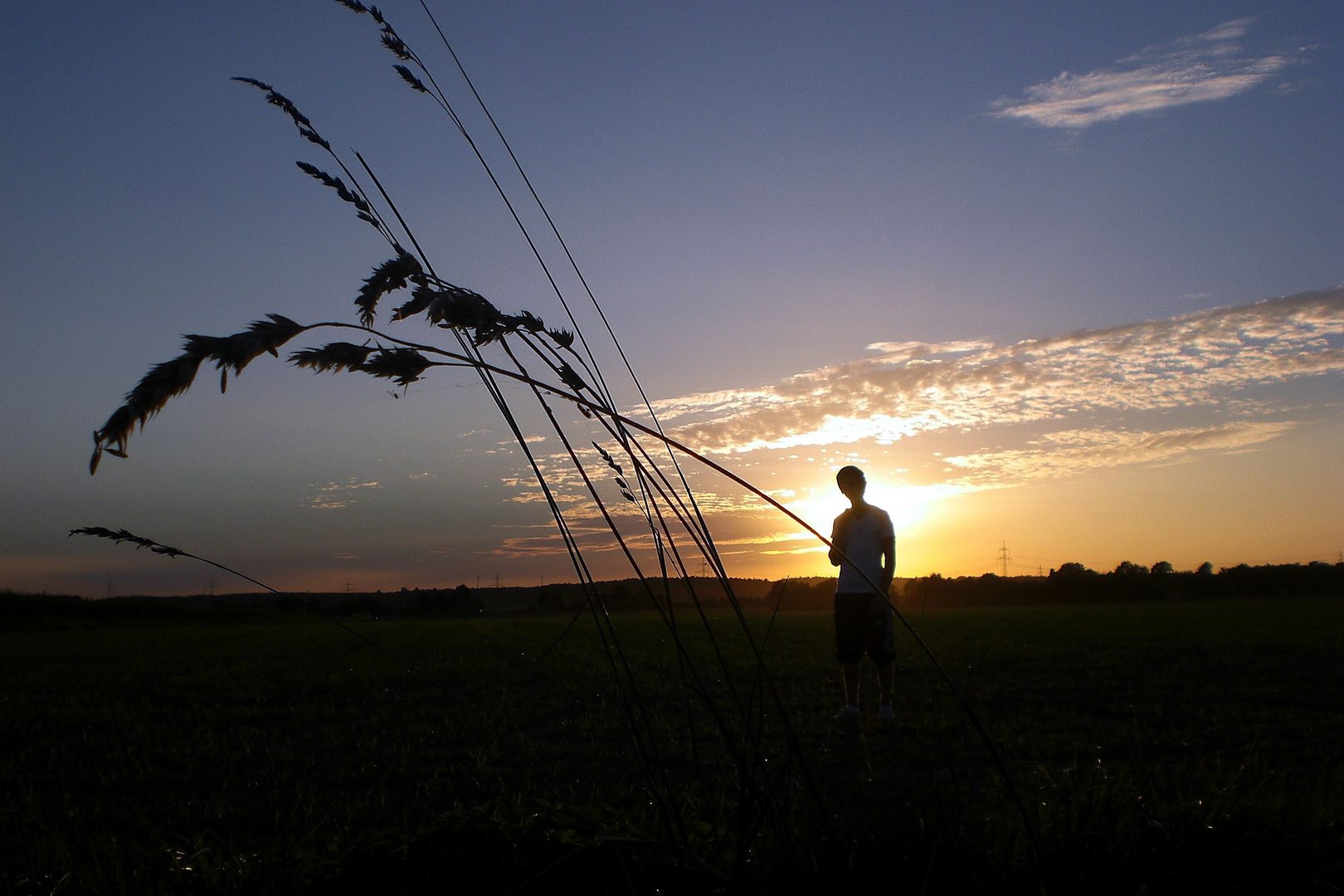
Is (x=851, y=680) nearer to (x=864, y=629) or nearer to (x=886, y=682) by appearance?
(x=886, y=682)

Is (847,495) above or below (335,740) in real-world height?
above

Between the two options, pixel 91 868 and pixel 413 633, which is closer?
pixel 91 868

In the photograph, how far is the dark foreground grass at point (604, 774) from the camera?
1694mm

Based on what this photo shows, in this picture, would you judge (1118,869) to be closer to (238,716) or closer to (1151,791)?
(1151,791)

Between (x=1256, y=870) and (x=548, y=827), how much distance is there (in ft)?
5.32

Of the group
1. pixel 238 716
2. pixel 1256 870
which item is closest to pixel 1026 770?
pixel 1256 870

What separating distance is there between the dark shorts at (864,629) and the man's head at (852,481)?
2.43 feet

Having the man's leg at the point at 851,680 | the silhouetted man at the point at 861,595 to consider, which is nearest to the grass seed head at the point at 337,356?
the silhouetted man at the point at 861,595

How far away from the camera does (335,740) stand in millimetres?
5316

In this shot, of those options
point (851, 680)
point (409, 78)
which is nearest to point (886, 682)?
point (851, 680)

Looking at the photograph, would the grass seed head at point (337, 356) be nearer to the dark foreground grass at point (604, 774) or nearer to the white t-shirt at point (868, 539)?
the dark foreground grass at point (604, 774)

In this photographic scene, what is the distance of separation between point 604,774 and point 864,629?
227 centimetres

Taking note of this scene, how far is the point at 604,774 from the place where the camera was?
4.11 metres

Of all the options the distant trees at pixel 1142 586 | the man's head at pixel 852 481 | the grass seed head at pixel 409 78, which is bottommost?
the distant trees at pixel 1142 586
